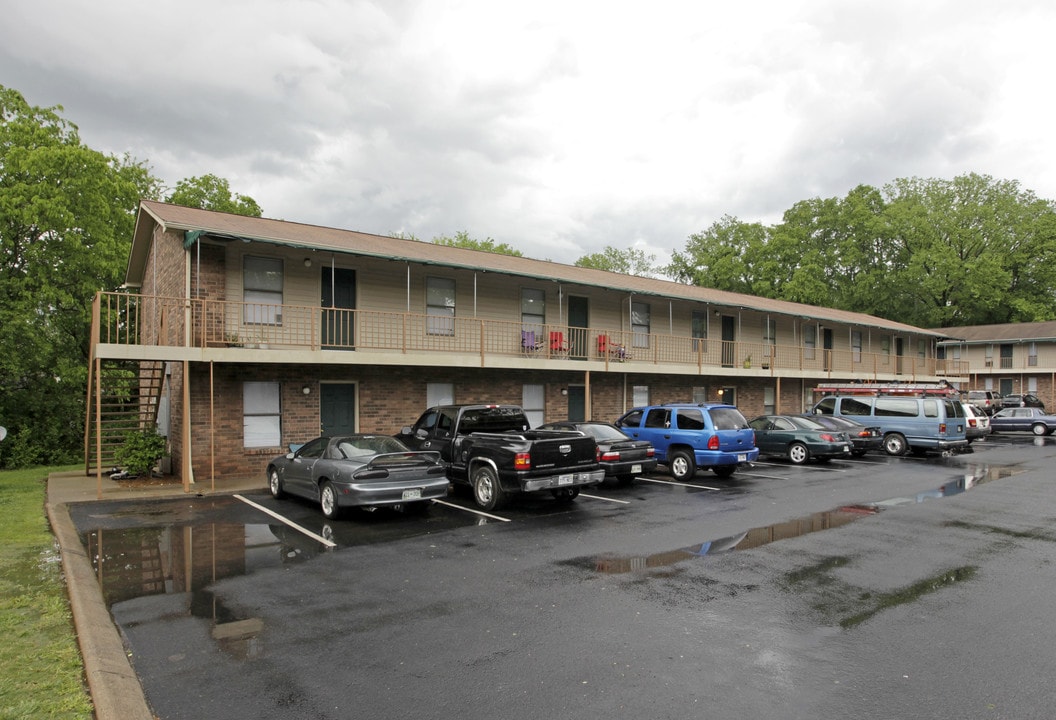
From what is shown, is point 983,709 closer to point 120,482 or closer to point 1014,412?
point 120,482

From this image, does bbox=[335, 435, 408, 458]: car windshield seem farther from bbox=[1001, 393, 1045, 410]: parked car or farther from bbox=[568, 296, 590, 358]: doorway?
bbox=[1001, 393, 1045, 410]: parked car

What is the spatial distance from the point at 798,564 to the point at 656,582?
187cm

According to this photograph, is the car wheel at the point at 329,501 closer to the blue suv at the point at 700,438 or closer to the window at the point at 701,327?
the blue suv at the point at 700,438

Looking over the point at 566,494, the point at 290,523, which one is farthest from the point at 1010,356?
the point at 290,523

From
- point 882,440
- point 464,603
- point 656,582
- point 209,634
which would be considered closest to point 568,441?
point 656,582

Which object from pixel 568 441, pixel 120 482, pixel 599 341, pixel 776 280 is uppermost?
pixel 776 280

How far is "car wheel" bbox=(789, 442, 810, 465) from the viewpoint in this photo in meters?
17.0

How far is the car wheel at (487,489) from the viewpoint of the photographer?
1016cm

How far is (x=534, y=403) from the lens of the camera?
1903cm

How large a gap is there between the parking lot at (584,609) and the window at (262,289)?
5.09 metres

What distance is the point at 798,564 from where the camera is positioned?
23.5ft

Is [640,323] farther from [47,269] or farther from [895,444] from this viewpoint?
[47,269]

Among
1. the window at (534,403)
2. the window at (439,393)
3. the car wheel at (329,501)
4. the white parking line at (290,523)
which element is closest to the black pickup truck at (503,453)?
the car wheel at (329,501)

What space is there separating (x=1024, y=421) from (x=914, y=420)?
14.6 m
